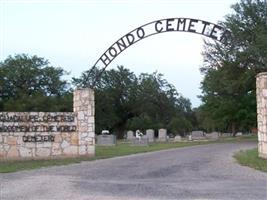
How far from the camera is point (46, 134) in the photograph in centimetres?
2289

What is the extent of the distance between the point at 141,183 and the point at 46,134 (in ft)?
36.9

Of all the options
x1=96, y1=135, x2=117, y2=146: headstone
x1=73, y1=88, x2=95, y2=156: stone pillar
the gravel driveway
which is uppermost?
x1=73, y1=88, x2=95, y2=156: stone pillar

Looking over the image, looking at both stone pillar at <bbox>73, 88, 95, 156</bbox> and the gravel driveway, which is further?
stone pillar at <bbox>73, 88, 95, 156</bbox>

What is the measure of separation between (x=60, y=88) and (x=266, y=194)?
216 ft

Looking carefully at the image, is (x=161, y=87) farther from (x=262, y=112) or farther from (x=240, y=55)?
(x=262, y=112)

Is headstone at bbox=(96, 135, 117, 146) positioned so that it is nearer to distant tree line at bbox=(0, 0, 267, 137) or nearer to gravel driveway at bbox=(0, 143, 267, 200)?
Result: distant tree line at bbox=(0, 0, 267, 137)

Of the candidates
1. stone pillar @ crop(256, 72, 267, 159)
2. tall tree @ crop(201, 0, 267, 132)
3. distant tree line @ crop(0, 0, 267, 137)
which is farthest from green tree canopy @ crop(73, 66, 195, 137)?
stone pillar @ crop(256, 72, 267, 159)

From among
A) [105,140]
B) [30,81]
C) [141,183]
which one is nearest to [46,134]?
[141,183]

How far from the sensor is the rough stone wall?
22.5m

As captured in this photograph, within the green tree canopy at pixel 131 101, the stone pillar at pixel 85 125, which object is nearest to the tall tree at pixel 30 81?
the green tree canopy at pixel 131 101

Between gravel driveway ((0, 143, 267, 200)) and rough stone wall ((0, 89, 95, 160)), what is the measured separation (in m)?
6.43

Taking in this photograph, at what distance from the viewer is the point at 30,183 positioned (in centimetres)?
1266

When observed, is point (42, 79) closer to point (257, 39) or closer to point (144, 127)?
point (144, 127)

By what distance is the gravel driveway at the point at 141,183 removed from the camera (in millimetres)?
10414
